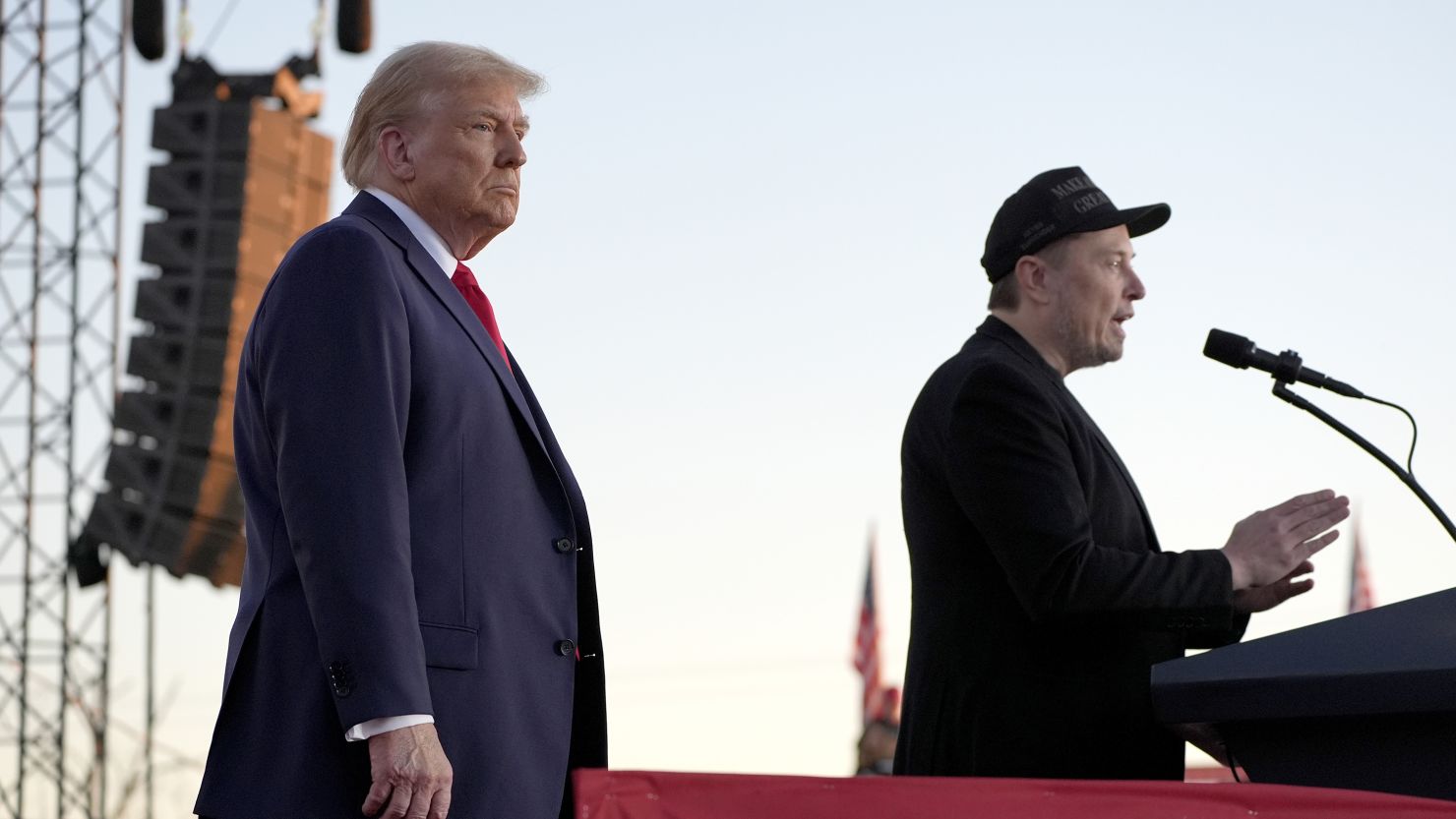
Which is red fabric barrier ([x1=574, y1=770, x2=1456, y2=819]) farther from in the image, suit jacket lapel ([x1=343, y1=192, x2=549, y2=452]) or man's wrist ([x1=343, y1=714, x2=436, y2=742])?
suit jacket lapel ([x1=343, y1=192, x2=549, y2=452])

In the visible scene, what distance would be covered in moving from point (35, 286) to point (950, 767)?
36.3ft

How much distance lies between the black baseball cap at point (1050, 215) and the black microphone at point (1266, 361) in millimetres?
527

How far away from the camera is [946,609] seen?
2709 mm

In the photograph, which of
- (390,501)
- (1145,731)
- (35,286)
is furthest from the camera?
(35,286)

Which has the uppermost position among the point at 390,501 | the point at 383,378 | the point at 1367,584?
the point at 383,378

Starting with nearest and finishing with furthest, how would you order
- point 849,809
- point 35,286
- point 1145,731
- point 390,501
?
point 849,809 < point 390,501 < point 1145,731 < point 35,286

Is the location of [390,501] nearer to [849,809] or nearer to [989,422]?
[849,809]

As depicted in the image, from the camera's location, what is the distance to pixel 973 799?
5.72ft

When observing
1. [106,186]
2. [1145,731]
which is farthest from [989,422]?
[106,186]

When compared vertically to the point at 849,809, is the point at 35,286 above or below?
above

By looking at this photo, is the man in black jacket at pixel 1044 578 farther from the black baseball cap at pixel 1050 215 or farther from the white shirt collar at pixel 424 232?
the white shirt collar at pixel 424 232

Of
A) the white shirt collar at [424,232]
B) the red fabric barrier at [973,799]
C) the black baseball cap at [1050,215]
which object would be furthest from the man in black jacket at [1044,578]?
the white shirt collar at [424,232]

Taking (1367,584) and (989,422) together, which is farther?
(1367,584)

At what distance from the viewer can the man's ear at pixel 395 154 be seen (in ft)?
7.45
